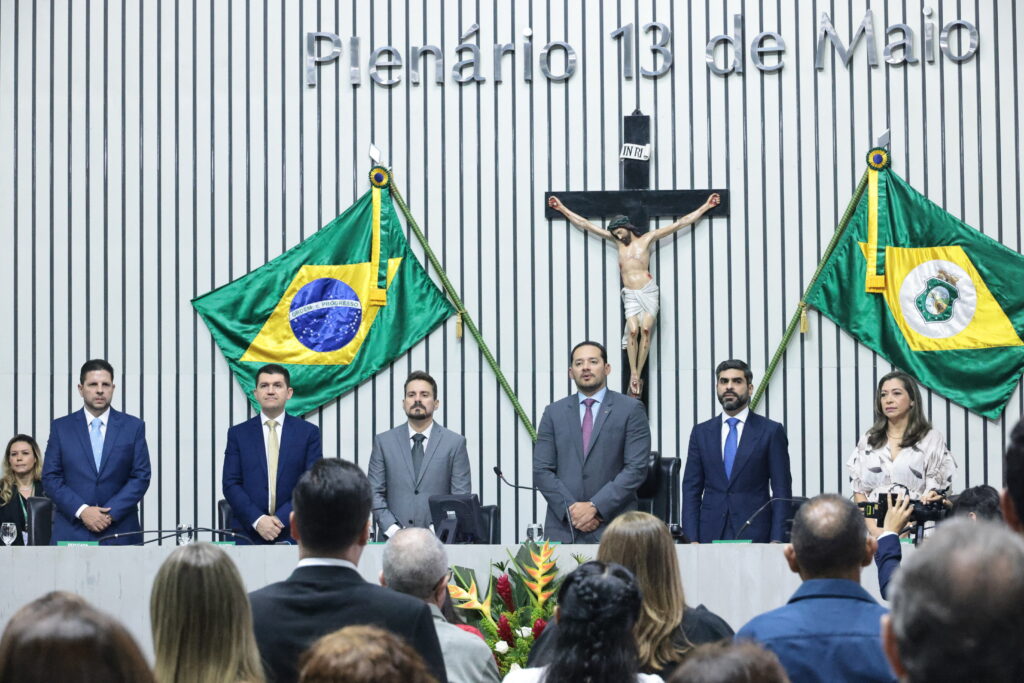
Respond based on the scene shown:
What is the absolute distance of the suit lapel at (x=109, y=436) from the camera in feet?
21.8

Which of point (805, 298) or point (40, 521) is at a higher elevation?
point (805, 298)

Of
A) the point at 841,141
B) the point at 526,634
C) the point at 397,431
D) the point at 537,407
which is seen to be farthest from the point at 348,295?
the point at 526,634

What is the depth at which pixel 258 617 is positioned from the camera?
8.45 feet

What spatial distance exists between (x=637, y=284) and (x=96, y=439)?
3223 mm

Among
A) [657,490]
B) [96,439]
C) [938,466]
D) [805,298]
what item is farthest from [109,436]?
[805,298]

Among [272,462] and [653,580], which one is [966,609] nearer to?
[653,580]

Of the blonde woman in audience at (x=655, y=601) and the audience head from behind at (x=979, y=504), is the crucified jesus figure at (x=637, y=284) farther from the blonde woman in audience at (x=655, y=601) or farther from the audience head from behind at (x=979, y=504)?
the blonde woman in audience at (x=655, y=601)

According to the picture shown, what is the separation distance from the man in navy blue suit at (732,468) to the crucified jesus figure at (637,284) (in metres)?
1.65

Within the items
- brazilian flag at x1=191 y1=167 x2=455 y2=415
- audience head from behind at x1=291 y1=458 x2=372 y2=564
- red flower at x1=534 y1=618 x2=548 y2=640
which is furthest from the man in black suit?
brazilian flag at x1=191 y1=167 x2=455 y2=415

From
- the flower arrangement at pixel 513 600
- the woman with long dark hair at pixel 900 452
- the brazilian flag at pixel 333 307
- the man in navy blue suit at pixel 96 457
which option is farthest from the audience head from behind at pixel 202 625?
the brazilian flag at pixel 333 307

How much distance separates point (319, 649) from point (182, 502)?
23.0 ft

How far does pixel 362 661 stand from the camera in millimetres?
1550

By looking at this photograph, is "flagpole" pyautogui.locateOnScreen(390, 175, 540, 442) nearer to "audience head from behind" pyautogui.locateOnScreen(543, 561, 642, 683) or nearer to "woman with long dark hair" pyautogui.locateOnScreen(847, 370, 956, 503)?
"woman with long dark hair" pyautogui.locateOnScreen(847, 370, 956, 503)

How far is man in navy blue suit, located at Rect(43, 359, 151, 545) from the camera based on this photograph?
6.55 meters
